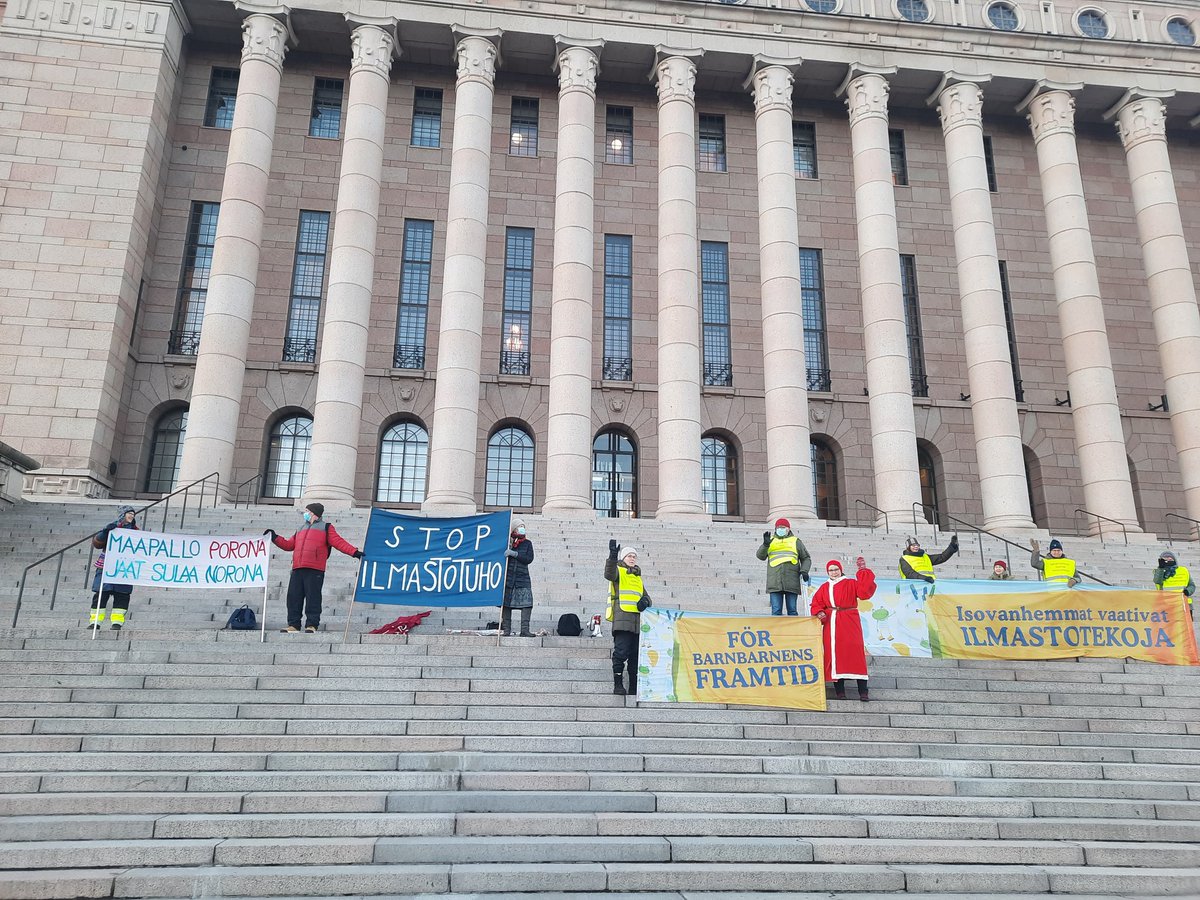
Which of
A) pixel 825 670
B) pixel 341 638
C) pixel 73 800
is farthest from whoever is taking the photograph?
pixel 341 638

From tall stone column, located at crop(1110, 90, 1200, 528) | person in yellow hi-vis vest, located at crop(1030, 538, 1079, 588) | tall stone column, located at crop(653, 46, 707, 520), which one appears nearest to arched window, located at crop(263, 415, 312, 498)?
tall stone column, located at crop(653, 46, 707, 520)

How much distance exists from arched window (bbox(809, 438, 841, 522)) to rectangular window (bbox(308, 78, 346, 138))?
2034 centimetres

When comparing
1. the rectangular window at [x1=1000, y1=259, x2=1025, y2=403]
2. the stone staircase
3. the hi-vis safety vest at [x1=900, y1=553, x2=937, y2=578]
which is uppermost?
the rectangular window at [x1=1000, y1=259, x2=1025, y2=403]

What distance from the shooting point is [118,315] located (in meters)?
25.4

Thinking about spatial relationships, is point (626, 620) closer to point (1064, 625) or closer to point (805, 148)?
point (1064, 625)

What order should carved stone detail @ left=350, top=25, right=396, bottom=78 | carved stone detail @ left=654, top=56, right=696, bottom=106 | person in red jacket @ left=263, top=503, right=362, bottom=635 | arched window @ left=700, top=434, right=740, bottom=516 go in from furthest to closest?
1. arched window @ left=700, top=434, right=740, bottom=516
2. carved stone detail @ left=654, top=56, right=696, bottom=106
3. carved stone detail @ left=350, top=25, right=396, bottom=78
4. person in red jacket @ left=263, top=503, right=362, bottom=635

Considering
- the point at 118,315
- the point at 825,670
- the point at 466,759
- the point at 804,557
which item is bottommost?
the point at 466,759

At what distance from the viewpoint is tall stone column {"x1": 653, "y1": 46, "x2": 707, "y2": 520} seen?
25.1m

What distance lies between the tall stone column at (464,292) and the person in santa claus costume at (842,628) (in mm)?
13484

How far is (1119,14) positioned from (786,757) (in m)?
33.2

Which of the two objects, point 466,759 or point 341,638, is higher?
point 341,638

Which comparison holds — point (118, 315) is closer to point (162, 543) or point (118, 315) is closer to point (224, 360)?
point (224, 360)

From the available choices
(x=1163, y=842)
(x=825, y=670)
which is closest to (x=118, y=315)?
(x=825, y=670)

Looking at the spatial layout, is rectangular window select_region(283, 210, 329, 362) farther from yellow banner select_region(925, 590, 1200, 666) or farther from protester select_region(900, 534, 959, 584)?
yellow banner select_region(925, 590, 1200, 666)
